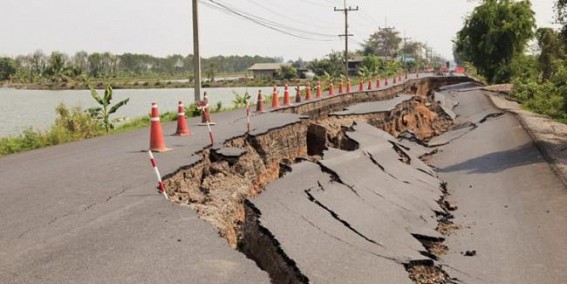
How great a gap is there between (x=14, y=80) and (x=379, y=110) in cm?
9091

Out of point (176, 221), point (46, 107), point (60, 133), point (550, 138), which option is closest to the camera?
point (176, 221)

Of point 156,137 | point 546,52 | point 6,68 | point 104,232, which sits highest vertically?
point 6,68

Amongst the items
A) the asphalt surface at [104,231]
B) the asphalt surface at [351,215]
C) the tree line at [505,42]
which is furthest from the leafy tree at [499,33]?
the asphalt surface at [104,231]

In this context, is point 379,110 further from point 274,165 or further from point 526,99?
point 526,99

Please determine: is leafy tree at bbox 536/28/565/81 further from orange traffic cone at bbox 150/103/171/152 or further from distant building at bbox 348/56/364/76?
distant building at bbox 348/56/364/76

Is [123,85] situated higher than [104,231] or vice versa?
[123,85]

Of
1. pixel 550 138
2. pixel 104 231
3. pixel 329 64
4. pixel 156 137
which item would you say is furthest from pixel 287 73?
pixel 104 231

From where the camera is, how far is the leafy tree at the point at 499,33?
141 feet

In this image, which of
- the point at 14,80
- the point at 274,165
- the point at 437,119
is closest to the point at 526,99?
the point at 437,119

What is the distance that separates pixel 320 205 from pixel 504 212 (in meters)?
3.79

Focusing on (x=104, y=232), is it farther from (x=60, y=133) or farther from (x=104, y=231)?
(x=60, y=133)

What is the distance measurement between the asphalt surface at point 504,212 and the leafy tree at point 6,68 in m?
96.2

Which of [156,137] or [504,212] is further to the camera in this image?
[156,137]

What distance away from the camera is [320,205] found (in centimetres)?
725
